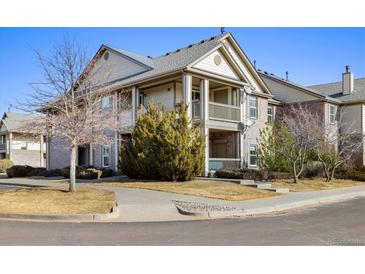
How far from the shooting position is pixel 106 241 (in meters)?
7.53

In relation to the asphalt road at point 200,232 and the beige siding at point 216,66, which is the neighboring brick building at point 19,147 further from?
the asphalt road at point 200,232

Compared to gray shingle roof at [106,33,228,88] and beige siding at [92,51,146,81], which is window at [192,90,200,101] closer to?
gray shingle roof at [106,33,228,88]

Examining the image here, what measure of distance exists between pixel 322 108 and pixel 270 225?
2347 centimetres

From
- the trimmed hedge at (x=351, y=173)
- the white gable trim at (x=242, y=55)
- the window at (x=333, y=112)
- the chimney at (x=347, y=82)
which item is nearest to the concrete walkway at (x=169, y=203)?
the trimmed hedge at (x=351, y=173)

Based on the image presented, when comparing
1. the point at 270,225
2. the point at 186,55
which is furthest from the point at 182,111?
the point at 270,225

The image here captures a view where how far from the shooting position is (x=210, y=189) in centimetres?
1684

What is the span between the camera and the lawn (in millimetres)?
15141

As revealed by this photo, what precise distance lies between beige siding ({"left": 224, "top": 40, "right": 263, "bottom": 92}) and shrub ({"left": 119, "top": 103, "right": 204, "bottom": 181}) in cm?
739

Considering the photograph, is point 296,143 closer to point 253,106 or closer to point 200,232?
point 253,106

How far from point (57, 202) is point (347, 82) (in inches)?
1142

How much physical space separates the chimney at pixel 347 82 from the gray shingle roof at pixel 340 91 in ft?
1.22

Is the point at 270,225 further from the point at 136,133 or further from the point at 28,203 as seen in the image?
the point at 136,133

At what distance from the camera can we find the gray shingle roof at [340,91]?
32422 mm

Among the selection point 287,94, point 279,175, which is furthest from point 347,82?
point 279,175
